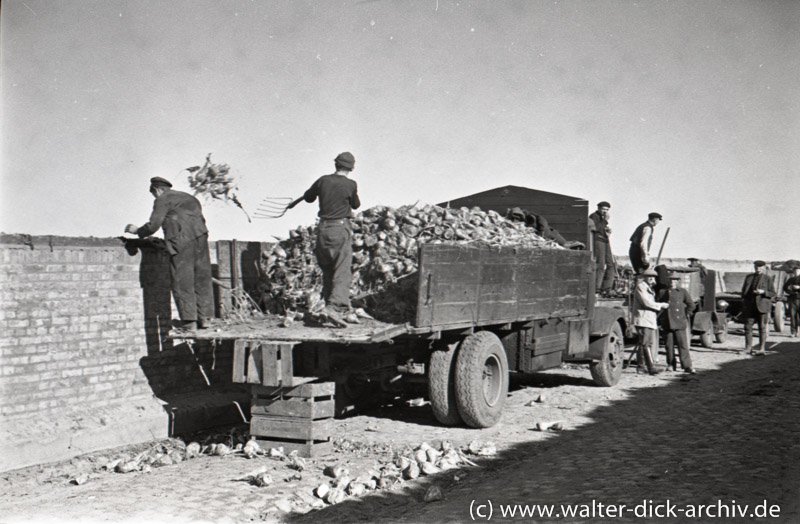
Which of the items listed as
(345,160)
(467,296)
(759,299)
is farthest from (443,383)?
(759,299)

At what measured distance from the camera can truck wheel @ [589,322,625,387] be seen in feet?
36.4

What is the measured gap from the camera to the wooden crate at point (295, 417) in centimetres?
687

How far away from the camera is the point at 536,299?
901 centimetres

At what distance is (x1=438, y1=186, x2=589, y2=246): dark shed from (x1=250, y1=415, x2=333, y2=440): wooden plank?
483cm

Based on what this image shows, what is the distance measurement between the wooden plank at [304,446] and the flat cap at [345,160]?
8.67ft

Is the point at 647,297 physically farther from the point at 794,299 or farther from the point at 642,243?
the point at 794,299

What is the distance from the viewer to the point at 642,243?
1306cm

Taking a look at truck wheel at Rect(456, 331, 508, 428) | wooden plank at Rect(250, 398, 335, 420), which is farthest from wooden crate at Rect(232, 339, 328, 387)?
truck wheel at Rect(456, 331, 508, 428)

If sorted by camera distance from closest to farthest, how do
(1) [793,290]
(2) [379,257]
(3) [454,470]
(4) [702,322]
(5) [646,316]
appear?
(3) [454,470] → (2) [379,257] → (5) [646,316] → (4) [702,322] → (1) [793,290]

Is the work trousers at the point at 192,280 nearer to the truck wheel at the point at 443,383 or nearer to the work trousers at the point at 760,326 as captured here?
the truck wheel at the point at 443,383

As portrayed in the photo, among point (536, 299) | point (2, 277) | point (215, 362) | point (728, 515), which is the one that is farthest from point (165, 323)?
point (728, 515)

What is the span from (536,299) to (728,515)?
4.25 meters

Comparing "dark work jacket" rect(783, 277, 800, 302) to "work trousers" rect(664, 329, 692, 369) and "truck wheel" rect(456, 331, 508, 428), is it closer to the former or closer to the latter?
"work trousers" rect(664, 329, 692, 369)

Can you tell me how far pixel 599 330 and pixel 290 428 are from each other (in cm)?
553
